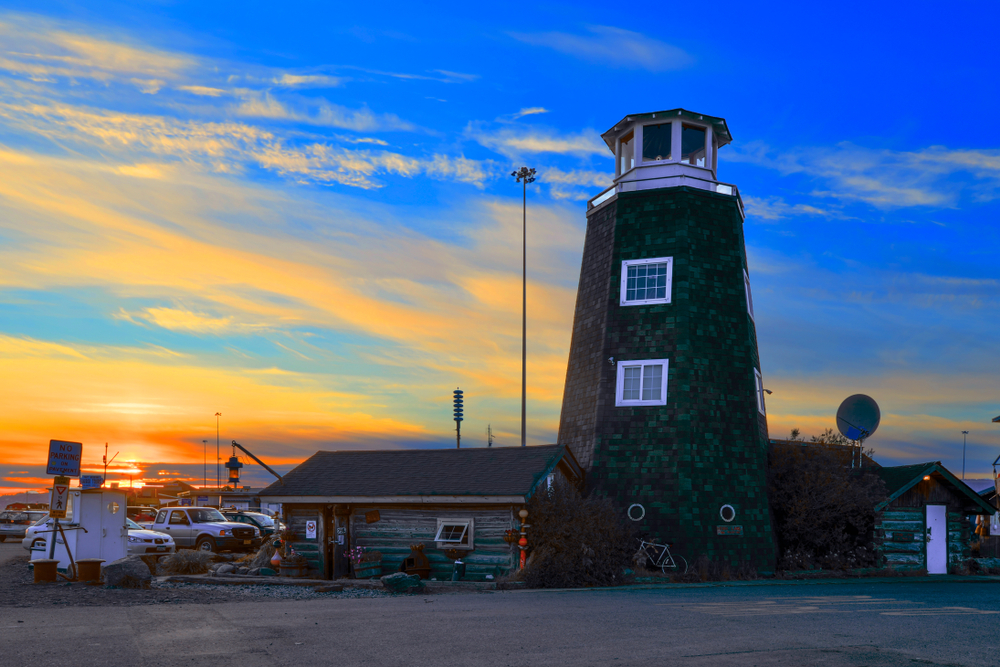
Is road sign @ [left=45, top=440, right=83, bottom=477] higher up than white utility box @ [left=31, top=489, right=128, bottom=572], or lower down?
higher up

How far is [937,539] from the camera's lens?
2802cm

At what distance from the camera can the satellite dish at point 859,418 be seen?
3206 centimetres

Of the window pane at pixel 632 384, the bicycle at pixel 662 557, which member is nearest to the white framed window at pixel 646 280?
the window pane at pixel 632 384

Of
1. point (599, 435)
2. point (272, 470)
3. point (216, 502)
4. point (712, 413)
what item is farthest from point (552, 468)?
point (216, 502)

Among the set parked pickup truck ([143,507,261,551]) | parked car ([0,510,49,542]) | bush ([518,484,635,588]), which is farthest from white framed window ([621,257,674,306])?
parked car ([0,510,49,542])

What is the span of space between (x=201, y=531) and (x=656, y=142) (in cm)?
2149

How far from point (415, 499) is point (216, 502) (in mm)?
48061

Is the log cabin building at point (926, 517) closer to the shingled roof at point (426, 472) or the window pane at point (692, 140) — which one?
the shingled roof at point (426, 472)

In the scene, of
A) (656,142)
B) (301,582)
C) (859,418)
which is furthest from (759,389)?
(301,582)

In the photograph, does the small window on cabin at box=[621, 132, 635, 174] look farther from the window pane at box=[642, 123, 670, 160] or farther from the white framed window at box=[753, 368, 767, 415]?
the white framed window at box=[753, 368, 767, 415]

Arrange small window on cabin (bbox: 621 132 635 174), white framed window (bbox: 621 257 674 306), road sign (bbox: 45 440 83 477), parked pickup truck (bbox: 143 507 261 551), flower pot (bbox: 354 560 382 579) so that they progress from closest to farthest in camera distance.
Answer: road sign (bbox: 45 440 83 477) → flower pot (bbox: 354 560 382 579) → white framed window (bbox: 621 257 674 306) → small window on cabin (bbox: 621 132 635 174) → parked pickup truck (bbox: 143 507 261 551)

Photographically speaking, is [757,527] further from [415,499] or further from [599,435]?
[415,499]

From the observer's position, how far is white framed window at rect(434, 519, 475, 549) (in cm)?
2300

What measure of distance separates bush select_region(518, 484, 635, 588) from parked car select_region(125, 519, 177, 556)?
13127mm
